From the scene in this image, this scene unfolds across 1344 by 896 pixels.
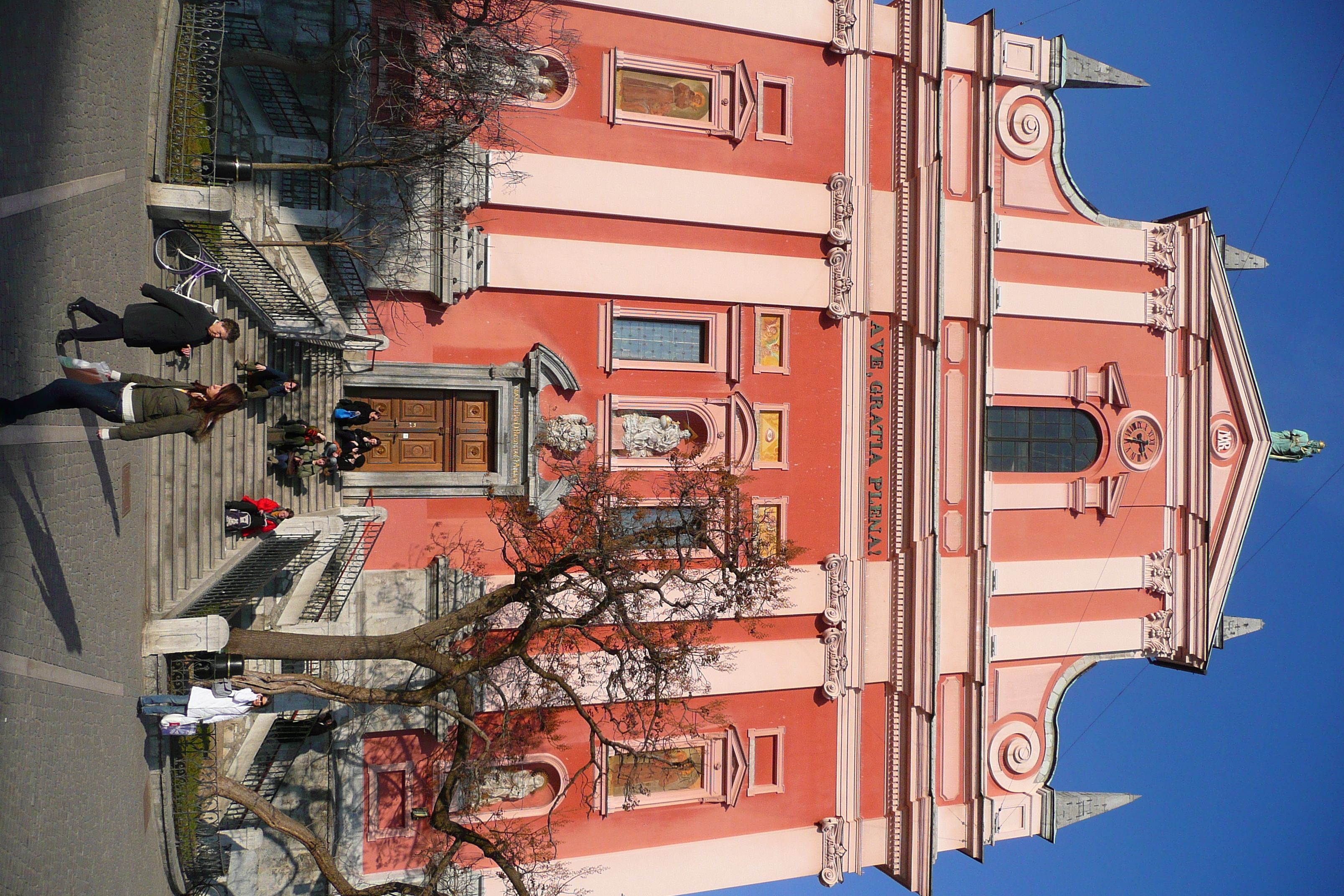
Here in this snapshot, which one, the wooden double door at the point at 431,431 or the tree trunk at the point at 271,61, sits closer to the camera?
the tree trunk at the point at 271,61

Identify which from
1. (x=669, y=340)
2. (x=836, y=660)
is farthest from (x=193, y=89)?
(x=836, y=660)

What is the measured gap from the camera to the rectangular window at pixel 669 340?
15.2 m

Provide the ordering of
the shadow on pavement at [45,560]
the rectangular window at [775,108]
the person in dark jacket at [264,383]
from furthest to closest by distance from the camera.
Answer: the rectangular window at [775,108] → the person in dark jacket at [264,383] → the shadow on pavement at [45,560]

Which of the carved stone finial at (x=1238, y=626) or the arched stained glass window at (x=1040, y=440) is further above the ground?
the arched stained glass window at (x=1040, y=440)

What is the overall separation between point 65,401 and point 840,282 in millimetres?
12524

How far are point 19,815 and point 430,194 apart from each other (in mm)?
9985

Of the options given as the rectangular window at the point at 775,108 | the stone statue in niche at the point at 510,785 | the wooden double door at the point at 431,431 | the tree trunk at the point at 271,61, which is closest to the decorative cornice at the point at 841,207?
the rectangular window at the point at 775,108

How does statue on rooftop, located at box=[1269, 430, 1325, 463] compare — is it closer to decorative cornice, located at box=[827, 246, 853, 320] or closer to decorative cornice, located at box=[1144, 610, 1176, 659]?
decorative cornice, located at box=[1144, 610, 1176, 659]

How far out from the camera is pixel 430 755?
14266 mm

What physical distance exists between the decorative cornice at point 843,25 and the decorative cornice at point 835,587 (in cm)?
1001

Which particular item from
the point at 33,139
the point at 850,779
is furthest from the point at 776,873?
the point at 33,139

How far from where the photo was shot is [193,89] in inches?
405

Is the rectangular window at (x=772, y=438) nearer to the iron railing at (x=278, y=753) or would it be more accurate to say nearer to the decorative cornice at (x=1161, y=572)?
the decorative cornice at (x=1161, y=572)

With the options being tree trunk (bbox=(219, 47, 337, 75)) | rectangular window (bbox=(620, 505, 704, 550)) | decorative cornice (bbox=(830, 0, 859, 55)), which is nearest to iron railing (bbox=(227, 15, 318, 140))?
tree trunk (bbox=(219, 47, 337, 75))
